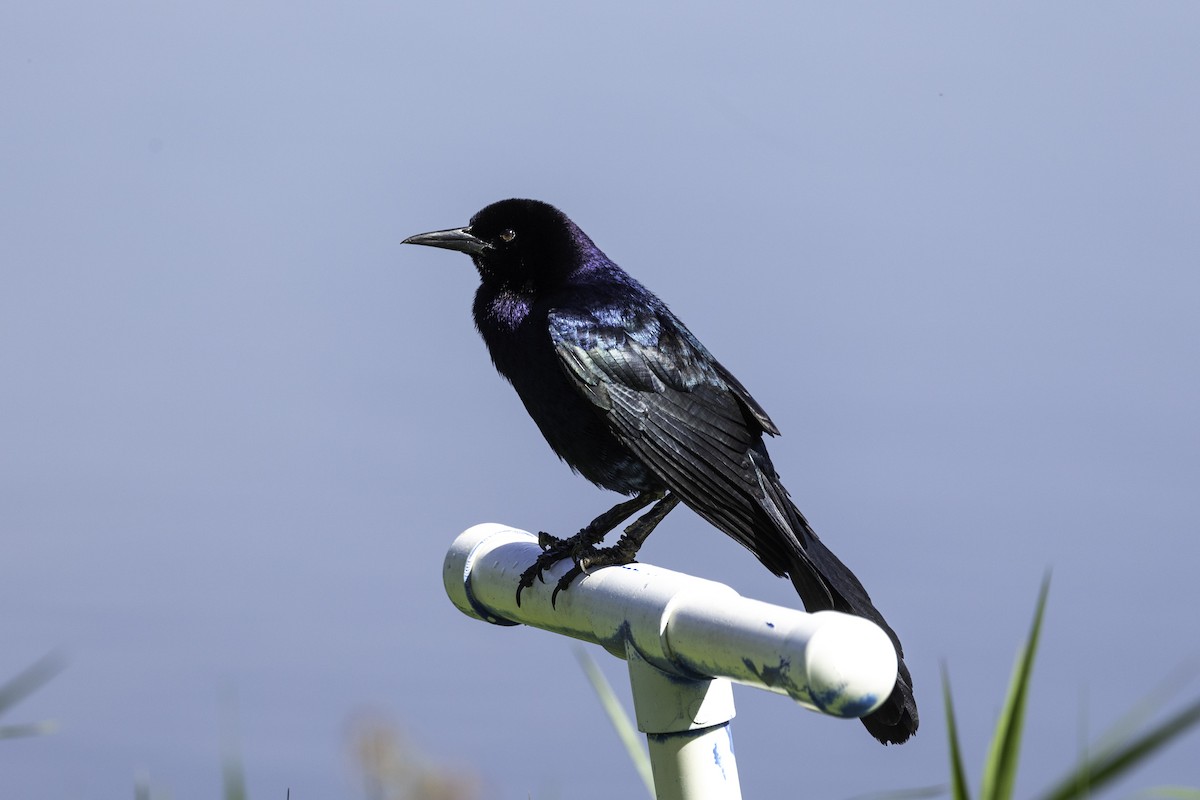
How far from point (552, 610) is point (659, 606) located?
1.76 feet

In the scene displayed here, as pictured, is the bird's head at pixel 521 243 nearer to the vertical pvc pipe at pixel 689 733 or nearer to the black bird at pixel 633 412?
the black bird at pixel 633 412

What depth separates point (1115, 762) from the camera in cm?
154

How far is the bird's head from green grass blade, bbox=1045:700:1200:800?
2280 mm

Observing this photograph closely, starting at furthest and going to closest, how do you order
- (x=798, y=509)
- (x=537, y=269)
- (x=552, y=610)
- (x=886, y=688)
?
(x=537, y=269) < (x=798, y=509) < (x=552, y=610) < (x=886, y=688)

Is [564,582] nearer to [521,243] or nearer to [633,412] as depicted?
[633,412]

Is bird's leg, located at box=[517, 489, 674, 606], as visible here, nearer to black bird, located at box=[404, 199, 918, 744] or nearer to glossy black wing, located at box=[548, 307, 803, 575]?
black bird, located at box=[404, 199, 918, 744]

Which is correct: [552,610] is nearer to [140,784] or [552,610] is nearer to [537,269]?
[140,784]

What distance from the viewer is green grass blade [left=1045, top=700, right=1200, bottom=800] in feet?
4.98

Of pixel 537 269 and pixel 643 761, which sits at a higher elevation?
pixel 537 269

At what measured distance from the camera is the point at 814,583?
9.07 feet

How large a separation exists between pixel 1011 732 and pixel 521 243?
7.96 ft

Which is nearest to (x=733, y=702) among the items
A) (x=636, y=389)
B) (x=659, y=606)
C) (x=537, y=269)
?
(x=659, y=606)

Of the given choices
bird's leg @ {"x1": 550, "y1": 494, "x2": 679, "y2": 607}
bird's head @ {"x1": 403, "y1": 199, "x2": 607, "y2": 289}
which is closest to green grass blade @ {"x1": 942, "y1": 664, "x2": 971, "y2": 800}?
bird's leg @ {"x1": 550, "y1": 494, "x2": 679, "y2": 607}

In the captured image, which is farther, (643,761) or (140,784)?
(643,761)
